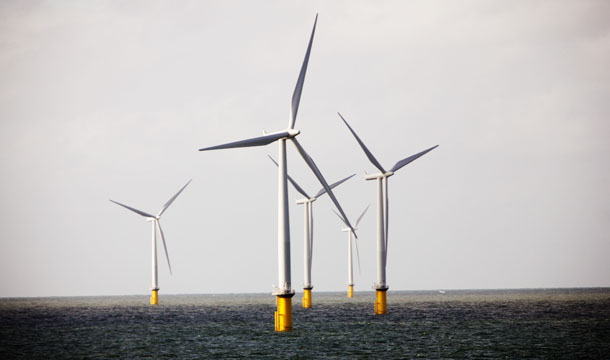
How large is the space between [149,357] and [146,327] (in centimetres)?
4498

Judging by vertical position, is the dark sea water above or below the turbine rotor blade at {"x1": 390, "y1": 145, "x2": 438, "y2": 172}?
below

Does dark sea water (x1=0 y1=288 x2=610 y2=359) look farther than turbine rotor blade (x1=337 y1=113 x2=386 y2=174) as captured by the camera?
No

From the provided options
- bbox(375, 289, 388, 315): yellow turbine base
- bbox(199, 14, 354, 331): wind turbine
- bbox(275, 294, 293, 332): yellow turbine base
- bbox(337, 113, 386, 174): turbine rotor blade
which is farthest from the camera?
bbox(375, 289, 388, 315): yellow turbine base

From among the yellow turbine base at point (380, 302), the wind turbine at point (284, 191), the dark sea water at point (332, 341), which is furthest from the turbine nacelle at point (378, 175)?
the wind turbine at point (284, 191)

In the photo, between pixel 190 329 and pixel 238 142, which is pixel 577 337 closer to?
pixel 238 142

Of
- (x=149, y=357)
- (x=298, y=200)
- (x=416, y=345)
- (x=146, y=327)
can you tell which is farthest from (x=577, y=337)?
(x=298, y=200)

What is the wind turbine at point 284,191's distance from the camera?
244 ft

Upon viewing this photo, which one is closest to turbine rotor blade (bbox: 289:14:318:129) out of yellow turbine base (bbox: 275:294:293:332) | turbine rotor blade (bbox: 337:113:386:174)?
turbine rotor blade (bbox: 337:113:386:174)

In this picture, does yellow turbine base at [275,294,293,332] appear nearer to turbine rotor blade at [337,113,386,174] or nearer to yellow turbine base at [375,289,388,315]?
turbine rotor blade at [337,113,386,174]

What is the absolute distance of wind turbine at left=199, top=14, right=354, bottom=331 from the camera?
244ft

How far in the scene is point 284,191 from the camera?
75.9 meters

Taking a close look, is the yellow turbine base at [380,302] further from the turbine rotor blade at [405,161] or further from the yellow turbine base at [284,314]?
the yellow turbine base at [284,314]

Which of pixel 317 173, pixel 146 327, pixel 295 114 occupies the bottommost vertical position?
pixel 146 327

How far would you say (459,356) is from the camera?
6250 cm
